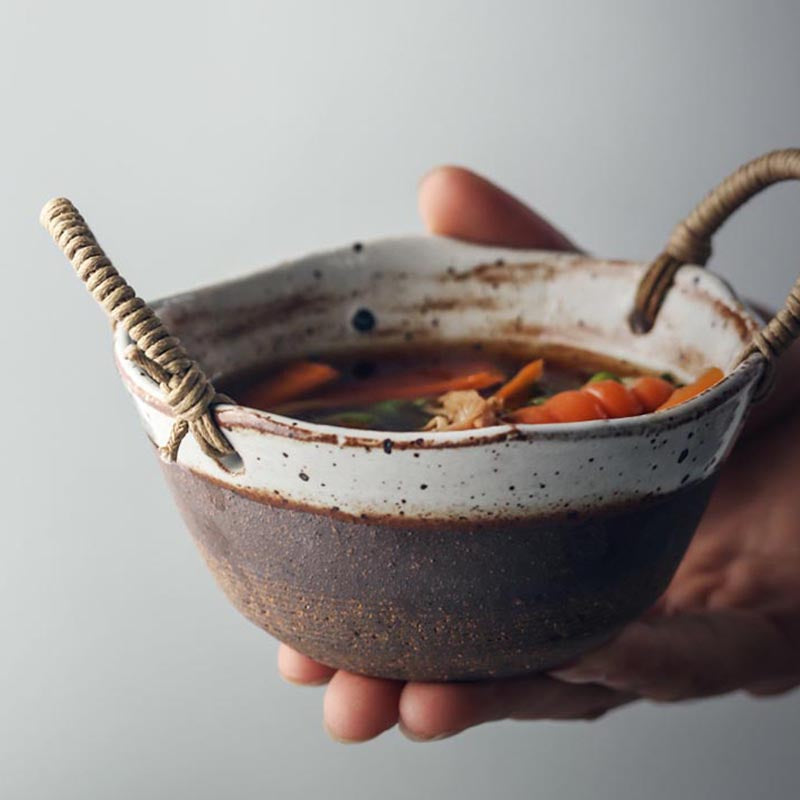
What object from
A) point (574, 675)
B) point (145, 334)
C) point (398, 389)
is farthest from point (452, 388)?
point (145, 334)

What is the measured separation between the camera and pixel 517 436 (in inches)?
28.4

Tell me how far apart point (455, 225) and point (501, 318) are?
114 millimetres

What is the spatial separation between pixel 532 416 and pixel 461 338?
268 mm

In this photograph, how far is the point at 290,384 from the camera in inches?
42.8

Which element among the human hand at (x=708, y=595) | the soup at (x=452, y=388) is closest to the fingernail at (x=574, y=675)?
the human hand at (x=708, y=595)

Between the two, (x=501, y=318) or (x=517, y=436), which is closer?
(x=517, y=436)

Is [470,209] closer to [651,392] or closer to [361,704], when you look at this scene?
[651,392]

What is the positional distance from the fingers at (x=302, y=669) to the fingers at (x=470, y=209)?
44 cm

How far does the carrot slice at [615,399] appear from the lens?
0.97 meters

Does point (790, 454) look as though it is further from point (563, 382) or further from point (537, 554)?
point (537, 554)

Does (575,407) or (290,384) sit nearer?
(575,407)

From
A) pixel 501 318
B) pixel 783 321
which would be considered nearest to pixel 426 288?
pixel 501 318

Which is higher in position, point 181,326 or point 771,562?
point 181,326

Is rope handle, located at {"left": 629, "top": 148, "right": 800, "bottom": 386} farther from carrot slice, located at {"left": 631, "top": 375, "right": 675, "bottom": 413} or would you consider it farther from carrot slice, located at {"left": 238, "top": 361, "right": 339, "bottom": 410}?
carrot slice, located at {"left": 238, "top": 361, "right": 339, "bottom": 410}
